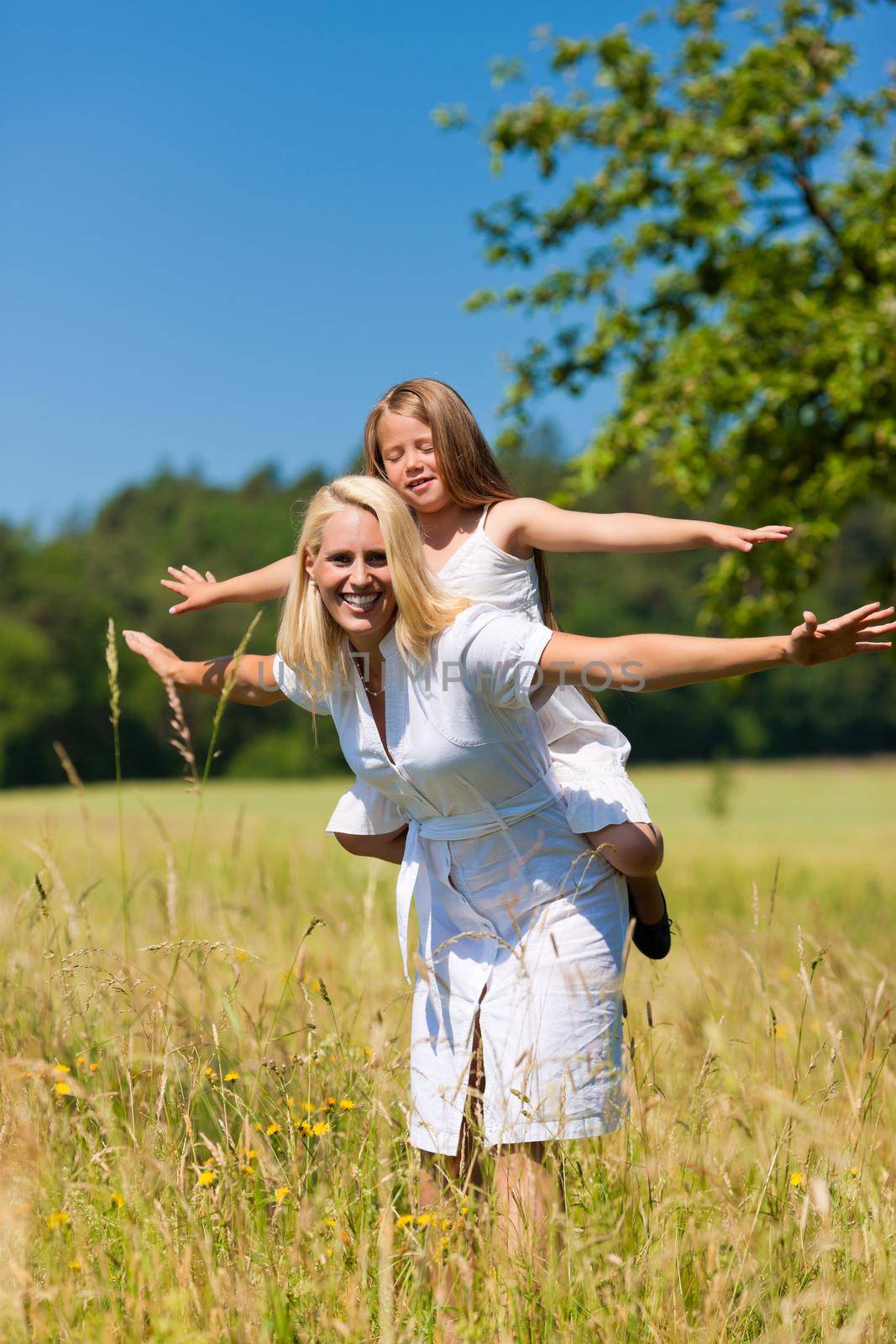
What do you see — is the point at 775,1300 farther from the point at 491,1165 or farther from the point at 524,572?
the point at 524,572

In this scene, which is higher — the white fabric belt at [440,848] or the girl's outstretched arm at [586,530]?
the girl's outstretched arm at [586,530]

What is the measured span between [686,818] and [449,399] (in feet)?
103

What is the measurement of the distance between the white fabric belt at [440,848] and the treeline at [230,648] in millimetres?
54126

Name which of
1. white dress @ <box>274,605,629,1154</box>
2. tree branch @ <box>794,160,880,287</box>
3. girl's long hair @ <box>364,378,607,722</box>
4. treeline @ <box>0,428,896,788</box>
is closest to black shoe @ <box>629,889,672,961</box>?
white dress @ <box>274,605,629,1154</box>

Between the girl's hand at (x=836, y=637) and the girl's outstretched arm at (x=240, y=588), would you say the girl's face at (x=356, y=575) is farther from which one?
the girl's hand at (x=836, y=637)

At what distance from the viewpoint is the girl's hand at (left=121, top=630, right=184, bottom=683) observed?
313 cm

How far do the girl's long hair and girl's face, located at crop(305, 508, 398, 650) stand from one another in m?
0.43

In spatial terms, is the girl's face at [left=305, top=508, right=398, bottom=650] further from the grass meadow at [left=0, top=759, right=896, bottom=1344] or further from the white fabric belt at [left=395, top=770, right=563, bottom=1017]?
the grass meadow at [left=0, top=759, right=896, bottom=1344]

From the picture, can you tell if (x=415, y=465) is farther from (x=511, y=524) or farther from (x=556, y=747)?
(x=556, y=747)

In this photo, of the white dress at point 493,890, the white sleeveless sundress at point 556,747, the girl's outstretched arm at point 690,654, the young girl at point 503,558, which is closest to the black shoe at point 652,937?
the young girl at point 503,558

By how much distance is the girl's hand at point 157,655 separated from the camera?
3135 millimetres

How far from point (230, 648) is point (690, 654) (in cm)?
5854

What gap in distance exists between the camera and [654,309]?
8266 millimetres

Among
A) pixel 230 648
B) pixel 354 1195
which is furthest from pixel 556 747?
pixel 230 648
